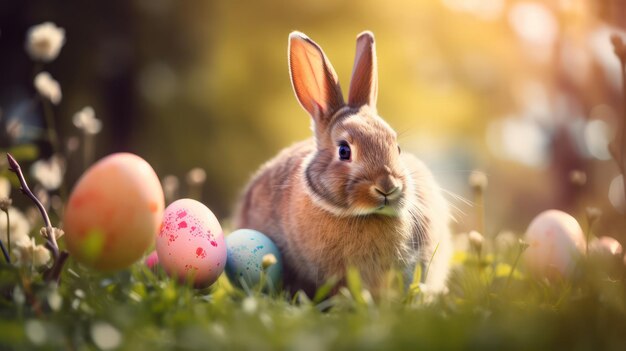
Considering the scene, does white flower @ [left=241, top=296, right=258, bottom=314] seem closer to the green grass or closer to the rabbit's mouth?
the green grass

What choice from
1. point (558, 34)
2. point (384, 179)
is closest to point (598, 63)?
point (558, 34)

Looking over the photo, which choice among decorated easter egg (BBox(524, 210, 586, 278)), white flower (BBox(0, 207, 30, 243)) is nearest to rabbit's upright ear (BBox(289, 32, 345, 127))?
decorated easter egg (BBox(524, 210, 586, 278))

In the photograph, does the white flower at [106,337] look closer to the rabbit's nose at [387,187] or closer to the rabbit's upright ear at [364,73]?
the rabbit's nose at [387,187]

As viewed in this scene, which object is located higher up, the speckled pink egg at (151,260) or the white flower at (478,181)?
the white flower at (478,181)

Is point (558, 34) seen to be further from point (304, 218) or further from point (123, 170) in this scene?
point (123, 170)

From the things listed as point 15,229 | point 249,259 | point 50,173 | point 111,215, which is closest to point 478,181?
point 249,259

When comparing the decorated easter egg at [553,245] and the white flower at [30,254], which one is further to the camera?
the decorated easter egg at [553,245]

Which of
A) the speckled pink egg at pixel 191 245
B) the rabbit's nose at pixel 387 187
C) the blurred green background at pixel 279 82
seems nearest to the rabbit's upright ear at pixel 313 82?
the rabbit's nose at pixel 387 187
